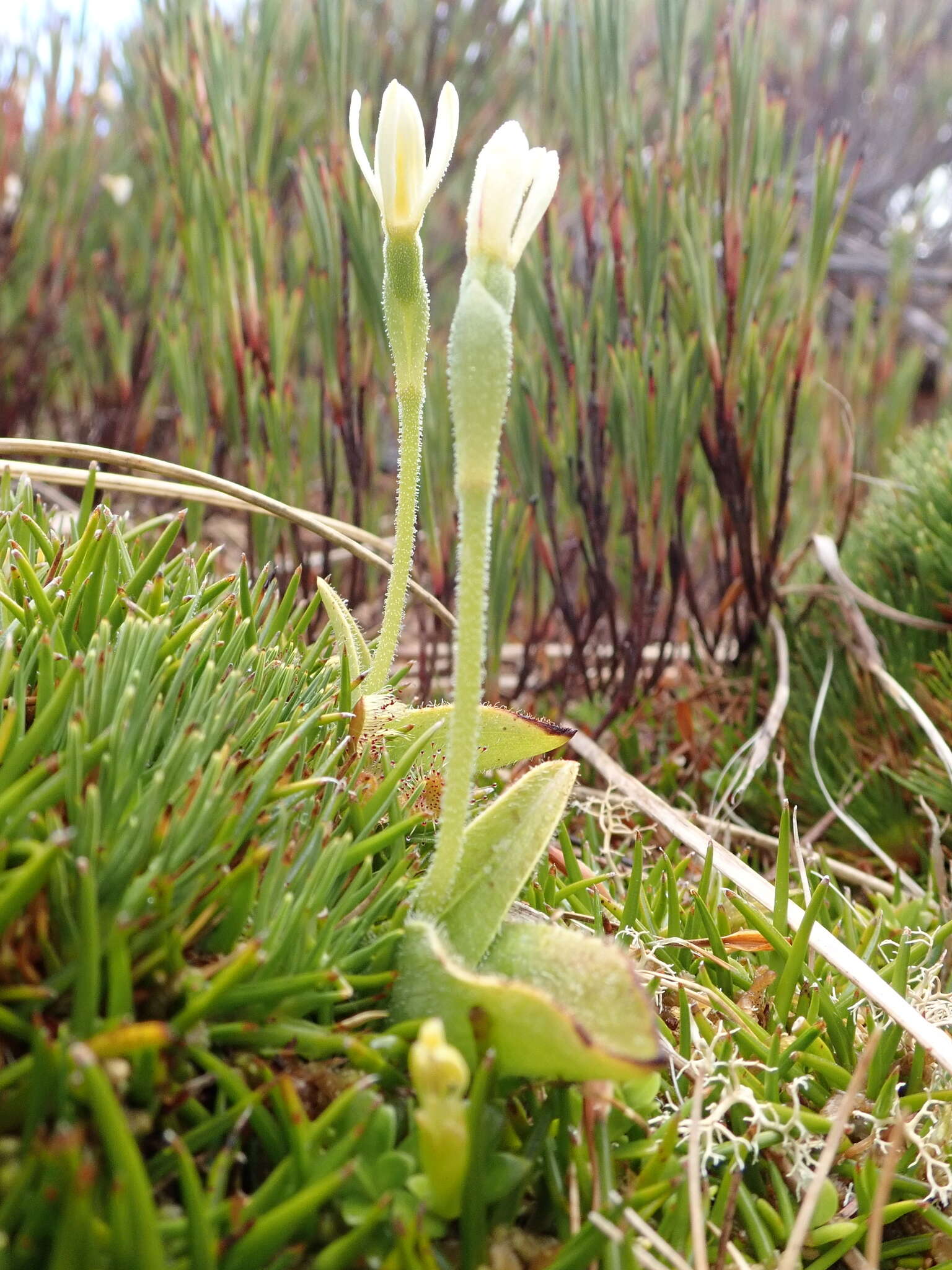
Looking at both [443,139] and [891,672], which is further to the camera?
[891,672]

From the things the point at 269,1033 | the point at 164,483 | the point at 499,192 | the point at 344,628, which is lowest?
the point at 269,1033

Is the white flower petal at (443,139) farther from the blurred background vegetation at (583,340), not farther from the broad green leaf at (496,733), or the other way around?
the blurred background vegetation at (583,340)

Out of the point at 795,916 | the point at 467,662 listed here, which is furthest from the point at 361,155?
the point at 795,916

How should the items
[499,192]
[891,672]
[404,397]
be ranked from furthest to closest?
[891,672] < [404,397] < [499,192]

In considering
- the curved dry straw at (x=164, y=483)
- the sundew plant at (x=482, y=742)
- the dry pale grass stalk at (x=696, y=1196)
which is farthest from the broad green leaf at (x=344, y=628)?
the dry pale grass stalk at (x=696, y=1196)

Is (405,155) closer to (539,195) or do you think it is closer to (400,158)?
(400,158)

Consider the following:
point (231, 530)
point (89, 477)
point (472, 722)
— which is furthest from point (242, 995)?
point (231, 530)
